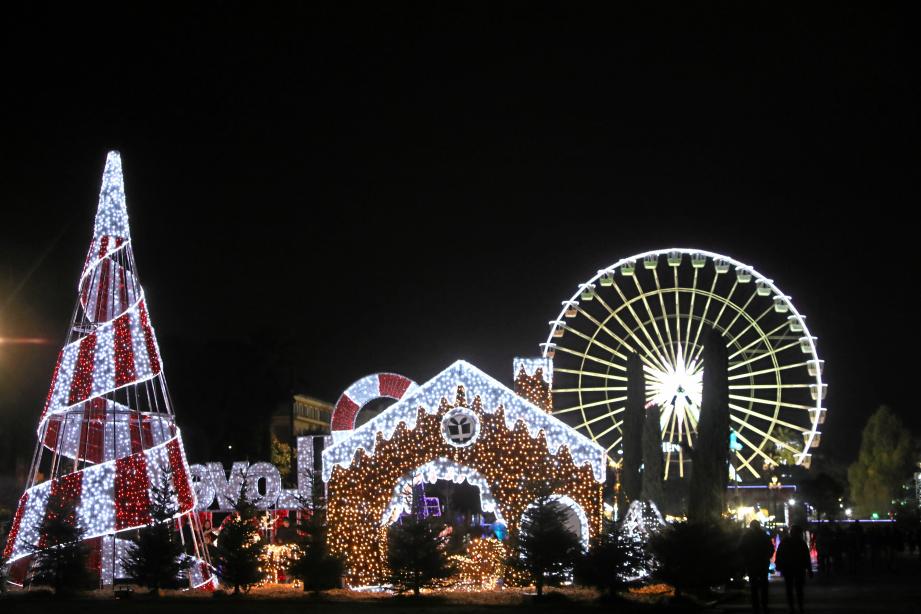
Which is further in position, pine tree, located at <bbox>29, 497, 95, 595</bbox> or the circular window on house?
the circular window on house

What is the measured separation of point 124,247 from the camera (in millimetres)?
25000

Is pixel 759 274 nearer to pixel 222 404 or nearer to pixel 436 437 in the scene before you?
pixel 436 437

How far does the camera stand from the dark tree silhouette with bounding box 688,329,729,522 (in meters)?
21.0

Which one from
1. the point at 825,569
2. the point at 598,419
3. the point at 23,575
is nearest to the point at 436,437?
the point at 23,575

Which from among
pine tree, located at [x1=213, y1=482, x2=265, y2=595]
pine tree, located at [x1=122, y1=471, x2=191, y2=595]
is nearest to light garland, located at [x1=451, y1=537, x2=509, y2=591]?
pine tree, located at [x1=213, y1=482, x2=265, y2=595]

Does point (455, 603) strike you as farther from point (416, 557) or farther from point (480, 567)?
point (480, 567)

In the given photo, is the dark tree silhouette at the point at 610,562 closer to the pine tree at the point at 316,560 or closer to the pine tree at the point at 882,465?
the pine tree at the point at 316,560

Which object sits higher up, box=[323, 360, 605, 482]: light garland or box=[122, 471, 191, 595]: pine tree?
box=[323, 360, 605, 482]: light garland

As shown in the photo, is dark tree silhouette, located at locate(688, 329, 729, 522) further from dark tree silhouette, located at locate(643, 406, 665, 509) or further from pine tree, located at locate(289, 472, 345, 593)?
pine tree, located at locate(289, 472, 345, 593)

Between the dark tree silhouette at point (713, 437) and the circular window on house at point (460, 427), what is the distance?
5.20 meters

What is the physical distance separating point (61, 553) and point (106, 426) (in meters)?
3.19

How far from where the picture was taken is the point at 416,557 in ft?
68.8

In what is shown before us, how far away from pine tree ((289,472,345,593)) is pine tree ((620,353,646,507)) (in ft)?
23.9

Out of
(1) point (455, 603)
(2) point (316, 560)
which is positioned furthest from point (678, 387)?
(1) point (455, 603)
